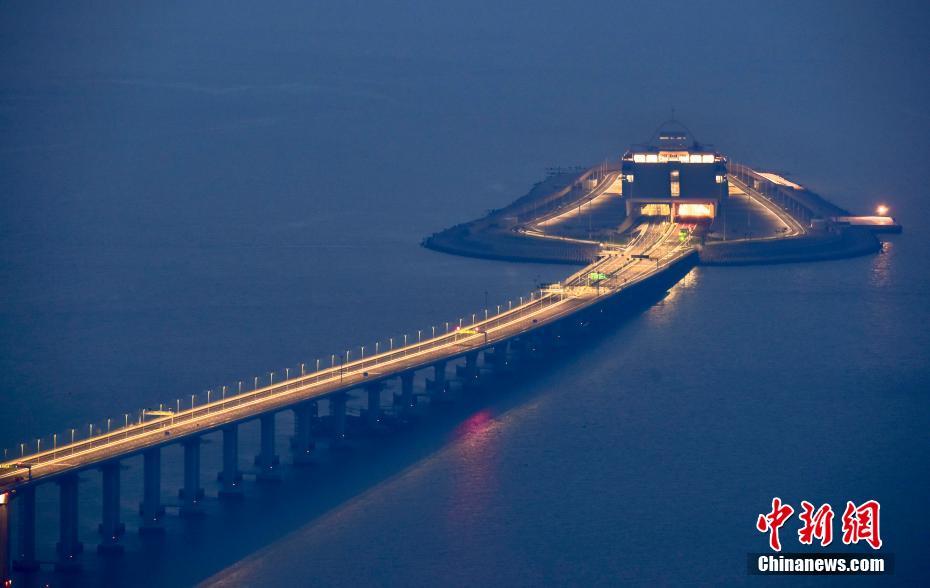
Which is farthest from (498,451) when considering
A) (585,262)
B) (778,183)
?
(778,183)

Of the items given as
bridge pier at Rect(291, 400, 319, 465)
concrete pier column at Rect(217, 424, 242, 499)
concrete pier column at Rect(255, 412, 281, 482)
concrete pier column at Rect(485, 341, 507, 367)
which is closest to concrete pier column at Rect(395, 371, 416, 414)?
bridge pier at Rect(291, 400, 319, 465)

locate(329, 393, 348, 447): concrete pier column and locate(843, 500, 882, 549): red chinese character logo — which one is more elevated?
locate(329, 393, 348, 447): concrete pier column

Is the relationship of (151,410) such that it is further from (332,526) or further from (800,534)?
(800,534)

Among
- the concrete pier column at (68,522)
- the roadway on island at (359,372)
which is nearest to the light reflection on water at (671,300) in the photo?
the roadway on island at (359,372)

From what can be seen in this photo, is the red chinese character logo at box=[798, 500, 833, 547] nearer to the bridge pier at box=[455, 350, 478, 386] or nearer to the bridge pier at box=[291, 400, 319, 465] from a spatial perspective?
the bridge pier at box=[291, 400, 319, 465]

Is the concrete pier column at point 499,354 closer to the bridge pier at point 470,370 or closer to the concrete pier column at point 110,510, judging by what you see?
the bridge pier at point 470,370

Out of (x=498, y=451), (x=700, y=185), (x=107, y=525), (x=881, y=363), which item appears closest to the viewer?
(x=107, y=525)
